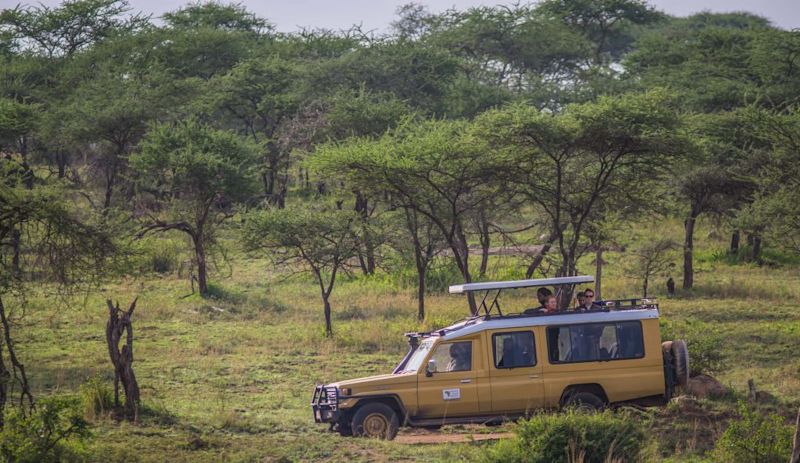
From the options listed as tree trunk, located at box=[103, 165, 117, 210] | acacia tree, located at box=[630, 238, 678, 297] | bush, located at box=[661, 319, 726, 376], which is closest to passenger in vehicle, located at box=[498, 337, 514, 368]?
bush, located at box=[661, 319, 726, 376]

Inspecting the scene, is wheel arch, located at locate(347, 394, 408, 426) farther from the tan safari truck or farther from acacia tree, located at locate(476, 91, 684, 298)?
acacia tree, located at locate(476, 91, 684, 298)

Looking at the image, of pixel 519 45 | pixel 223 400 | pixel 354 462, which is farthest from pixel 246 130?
pixel 354 462

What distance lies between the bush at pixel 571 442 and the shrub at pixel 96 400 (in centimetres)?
637

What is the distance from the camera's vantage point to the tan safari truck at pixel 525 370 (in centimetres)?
1539

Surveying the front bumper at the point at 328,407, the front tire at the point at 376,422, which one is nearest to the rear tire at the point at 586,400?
the front tire at the point at 376,422

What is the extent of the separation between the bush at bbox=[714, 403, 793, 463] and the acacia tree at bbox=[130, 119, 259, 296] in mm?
21118

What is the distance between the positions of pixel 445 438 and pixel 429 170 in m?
12.0

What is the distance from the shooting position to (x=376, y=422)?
1525 centimetres

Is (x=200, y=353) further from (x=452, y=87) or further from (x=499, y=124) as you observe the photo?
(x=452, y=87)

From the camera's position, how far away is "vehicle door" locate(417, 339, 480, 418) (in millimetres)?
15375

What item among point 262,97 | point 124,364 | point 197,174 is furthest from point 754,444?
point 262,97

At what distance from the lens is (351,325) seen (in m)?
27.1

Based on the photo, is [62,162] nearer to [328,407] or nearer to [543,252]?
[543,252]

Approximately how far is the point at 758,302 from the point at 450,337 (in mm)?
15850
